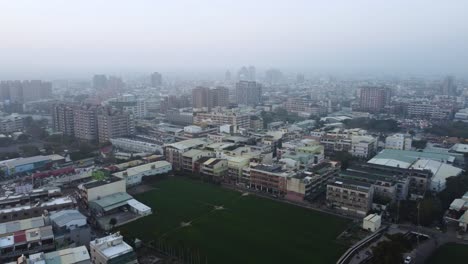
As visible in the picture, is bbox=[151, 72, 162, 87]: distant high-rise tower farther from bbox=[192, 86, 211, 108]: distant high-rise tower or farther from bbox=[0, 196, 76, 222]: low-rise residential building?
bbox=[0, 196, 76, 222]: low-rise residential building

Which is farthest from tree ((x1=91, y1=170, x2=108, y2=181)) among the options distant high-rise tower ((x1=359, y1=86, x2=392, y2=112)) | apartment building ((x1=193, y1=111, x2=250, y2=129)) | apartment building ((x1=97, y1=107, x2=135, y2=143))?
distant high-rise tower ((x1=359, y1=86, x2=392, y2=112))

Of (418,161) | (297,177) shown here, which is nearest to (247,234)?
(297,177)

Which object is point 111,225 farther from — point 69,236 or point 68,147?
point 68,147

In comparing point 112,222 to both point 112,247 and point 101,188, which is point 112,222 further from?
point 112,247

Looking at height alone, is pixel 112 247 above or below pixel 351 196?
below

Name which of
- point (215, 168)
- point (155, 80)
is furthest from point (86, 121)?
point (155, 80)

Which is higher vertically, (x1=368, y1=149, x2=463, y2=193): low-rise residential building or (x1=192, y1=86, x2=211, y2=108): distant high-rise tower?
(x1=192, y1=86, x2=211, y2=108): distant high-rise tower
